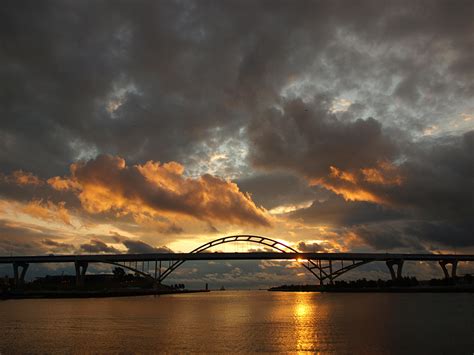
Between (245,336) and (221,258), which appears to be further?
(221,258)

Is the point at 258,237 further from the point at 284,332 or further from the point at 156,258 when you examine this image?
the point at 284,332

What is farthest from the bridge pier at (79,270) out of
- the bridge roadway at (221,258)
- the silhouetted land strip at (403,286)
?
the silhouetted land strip at (403,286)

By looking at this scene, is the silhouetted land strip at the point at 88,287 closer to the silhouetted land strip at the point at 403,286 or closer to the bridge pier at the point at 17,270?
the bridge pier at the point at 17,270

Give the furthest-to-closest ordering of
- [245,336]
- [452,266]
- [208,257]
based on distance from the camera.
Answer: [452,266]
[208,257]
[245,336]

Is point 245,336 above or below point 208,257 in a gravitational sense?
below

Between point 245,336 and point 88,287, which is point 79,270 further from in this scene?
point 245,336

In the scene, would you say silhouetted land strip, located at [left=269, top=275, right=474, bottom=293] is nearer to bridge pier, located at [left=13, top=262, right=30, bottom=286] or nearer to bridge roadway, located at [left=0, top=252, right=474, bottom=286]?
bridge roadway, located at [left=0, top=252, right=474, bottom=286]

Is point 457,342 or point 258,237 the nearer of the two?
point 457,342

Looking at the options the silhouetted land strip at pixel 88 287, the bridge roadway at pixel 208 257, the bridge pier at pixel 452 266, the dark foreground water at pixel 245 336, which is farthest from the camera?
the bridge pier at pixel 452 266

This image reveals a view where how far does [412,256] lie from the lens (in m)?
142

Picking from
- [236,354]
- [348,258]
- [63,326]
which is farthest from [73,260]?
[236,354]

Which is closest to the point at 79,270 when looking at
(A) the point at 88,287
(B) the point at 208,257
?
(A) the point at 88,287

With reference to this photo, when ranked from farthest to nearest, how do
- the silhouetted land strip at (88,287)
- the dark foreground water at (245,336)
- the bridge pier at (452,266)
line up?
the bridge pier at (452,266) → the silhouetted land strip at (88,287) → the dark foreground water at (245,336)

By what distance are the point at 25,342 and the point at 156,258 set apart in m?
108
